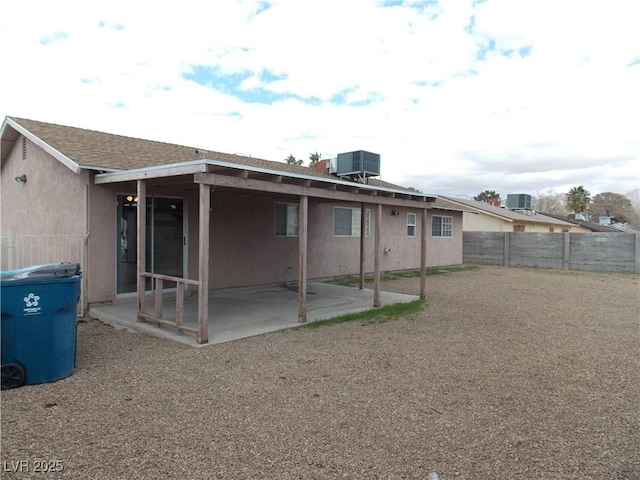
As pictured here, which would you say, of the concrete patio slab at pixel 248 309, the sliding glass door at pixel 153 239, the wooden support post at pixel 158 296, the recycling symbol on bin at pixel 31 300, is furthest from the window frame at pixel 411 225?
the recycling symbol on bin at pixel 31 300

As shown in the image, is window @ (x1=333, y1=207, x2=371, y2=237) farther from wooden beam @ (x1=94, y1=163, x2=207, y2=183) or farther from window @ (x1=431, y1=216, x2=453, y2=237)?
wooden beam @ (x1=94, y1=163, x2=207, y2=183)

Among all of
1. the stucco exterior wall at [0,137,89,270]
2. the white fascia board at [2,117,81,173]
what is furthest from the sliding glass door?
the white fascia board at [2,117,81,173]

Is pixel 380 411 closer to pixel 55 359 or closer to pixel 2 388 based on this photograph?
pixel 55 359

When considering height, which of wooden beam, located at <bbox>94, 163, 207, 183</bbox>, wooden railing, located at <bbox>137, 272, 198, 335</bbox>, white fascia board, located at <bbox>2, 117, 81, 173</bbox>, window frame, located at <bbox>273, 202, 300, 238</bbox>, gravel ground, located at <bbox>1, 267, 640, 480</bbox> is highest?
white fascia board, located at <bbox>2, 117, 81, 173</bbox>

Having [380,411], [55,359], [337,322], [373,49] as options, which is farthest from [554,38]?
[55,359]

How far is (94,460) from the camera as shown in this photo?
288 centimetres

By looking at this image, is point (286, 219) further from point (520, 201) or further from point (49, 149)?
point (520, 201)

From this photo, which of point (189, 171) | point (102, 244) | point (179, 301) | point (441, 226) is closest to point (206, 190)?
point (189, 171)

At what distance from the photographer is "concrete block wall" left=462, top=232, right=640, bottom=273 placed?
18406mm

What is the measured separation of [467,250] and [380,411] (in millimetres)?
20357

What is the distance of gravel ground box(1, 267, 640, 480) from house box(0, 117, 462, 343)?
1.30m

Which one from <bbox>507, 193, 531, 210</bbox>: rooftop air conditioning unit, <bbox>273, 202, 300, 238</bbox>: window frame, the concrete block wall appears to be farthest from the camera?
<bbox>507, 193, 531, 210</bbox>: rooftop air conditioning unit

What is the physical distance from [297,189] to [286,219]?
4.91 meters

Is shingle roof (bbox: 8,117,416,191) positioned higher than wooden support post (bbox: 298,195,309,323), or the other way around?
shingle roof (bbox: 8,117,416,191)
